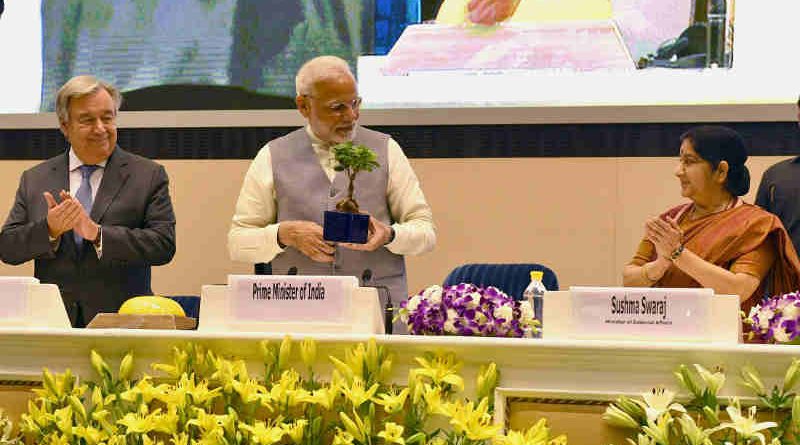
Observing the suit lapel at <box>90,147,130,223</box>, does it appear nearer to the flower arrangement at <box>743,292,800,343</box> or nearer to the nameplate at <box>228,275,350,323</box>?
the nameplate at <box>228,275,350,323</box>

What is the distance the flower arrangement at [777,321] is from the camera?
1.89 meters

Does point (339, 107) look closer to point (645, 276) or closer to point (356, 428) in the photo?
point (645, 276)

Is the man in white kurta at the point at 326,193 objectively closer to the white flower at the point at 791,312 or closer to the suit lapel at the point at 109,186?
the suit lapel at the point at 109,186

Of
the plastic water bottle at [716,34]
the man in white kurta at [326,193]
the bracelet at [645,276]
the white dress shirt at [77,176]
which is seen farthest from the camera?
the plastic water bottle at [716,34]

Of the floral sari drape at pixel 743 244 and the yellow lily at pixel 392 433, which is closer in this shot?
the yellow lily at pixel 392 433

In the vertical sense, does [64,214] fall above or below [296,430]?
above

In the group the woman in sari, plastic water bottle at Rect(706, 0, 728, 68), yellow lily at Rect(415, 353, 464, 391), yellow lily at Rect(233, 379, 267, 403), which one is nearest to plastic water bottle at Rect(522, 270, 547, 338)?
the woman in sari

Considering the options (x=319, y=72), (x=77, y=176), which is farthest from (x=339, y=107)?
(x=77, y=176)

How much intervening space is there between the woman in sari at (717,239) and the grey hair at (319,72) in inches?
37.4

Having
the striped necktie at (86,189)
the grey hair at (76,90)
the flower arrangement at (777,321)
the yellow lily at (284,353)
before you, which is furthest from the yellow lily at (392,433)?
the grey hair at (76,90)

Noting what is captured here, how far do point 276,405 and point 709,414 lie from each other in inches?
25.2

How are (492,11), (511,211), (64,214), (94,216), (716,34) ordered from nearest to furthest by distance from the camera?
(64,214) → (94,216) → (716,34) → (492,11) → (511,211)

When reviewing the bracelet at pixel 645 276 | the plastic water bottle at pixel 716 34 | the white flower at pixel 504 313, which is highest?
→ the plastic water bottle at pixel 716 34

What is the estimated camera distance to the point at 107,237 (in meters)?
3.07
